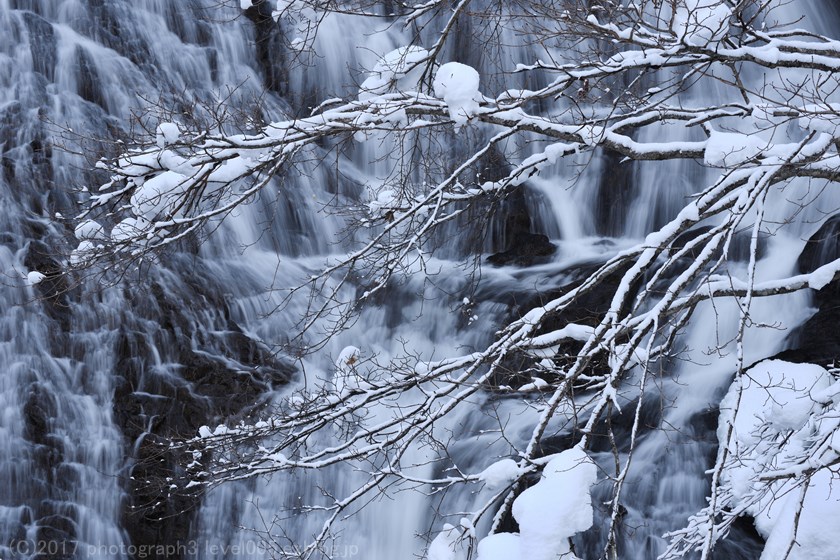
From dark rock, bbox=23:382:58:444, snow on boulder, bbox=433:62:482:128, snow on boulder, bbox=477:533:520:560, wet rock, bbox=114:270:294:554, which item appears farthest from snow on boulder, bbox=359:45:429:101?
dark rock, bbox=23:382:58:444

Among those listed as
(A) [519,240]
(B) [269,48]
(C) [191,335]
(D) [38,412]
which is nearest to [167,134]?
(C) [191,335]

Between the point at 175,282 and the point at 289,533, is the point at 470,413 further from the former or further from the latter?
the point at 175,282

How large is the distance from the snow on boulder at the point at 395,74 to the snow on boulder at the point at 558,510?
6.44 feet

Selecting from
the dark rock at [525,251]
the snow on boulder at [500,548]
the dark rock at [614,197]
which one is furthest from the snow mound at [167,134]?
the dark rock at [614,197]

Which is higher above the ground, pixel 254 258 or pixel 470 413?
pixel 254 258

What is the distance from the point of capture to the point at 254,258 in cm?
962

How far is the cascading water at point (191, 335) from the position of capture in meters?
7.32

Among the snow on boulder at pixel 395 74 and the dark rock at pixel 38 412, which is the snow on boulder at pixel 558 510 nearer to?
the snow on boulder at pixel 395 74

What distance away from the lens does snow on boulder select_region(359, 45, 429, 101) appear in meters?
4.25

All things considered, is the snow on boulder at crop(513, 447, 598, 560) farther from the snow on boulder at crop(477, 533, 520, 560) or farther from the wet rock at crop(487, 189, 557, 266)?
the wet rock at crop(487, 189, 557, 266)

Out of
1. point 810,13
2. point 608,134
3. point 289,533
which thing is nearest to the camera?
point 608,134

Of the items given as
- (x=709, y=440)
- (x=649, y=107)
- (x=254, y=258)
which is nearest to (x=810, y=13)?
(x=709, y=440)

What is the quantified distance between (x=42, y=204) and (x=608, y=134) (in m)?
6.62

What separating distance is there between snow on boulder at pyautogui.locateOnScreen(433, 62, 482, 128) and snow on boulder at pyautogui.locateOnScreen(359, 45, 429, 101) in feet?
1.52
